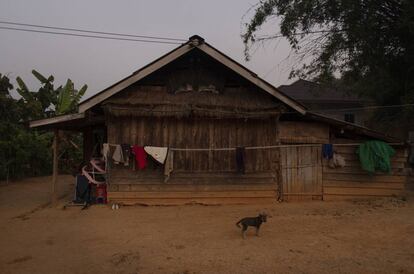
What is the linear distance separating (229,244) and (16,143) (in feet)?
50.8

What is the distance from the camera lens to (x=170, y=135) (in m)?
11.9

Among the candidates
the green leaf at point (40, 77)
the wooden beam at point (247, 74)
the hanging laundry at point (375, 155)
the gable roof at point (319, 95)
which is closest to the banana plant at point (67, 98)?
the green leaf at point (40, 77)

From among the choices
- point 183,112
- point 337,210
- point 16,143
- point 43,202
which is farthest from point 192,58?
point 16,143

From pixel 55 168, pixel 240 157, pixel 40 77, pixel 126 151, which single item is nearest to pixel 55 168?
pixel 55 168

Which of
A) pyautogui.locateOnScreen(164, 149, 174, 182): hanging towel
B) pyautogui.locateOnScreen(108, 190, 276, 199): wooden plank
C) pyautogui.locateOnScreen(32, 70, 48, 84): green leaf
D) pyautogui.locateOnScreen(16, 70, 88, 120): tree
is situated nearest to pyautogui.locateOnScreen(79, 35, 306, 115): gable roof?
pyautogui.locateOnScreen(164, 149, 174, 182): hanging towel

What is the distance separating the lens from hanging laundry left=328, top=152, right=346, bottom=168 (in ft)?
40.6

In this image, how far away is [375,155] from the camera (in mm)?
12266

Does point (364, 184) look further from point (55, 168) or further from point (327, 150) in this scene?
point (55, 168)

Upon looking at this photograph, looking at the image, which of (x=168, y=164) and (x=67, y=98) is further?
(x=67, y=98)

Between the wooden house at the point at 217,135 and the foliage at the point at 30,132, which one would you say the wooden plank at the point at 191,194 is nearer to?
the wooden house at the point at 217,135

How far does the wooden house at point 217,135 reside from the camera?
38.5ft

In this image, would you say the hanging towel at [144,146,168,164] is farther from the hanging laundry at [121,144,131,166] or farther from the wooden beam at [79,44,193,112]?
the wooden beam at [79,44,193,112]

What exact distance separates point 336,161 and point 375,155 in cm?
113

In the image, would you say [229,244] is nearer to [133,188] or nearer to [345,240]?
[345,240]
